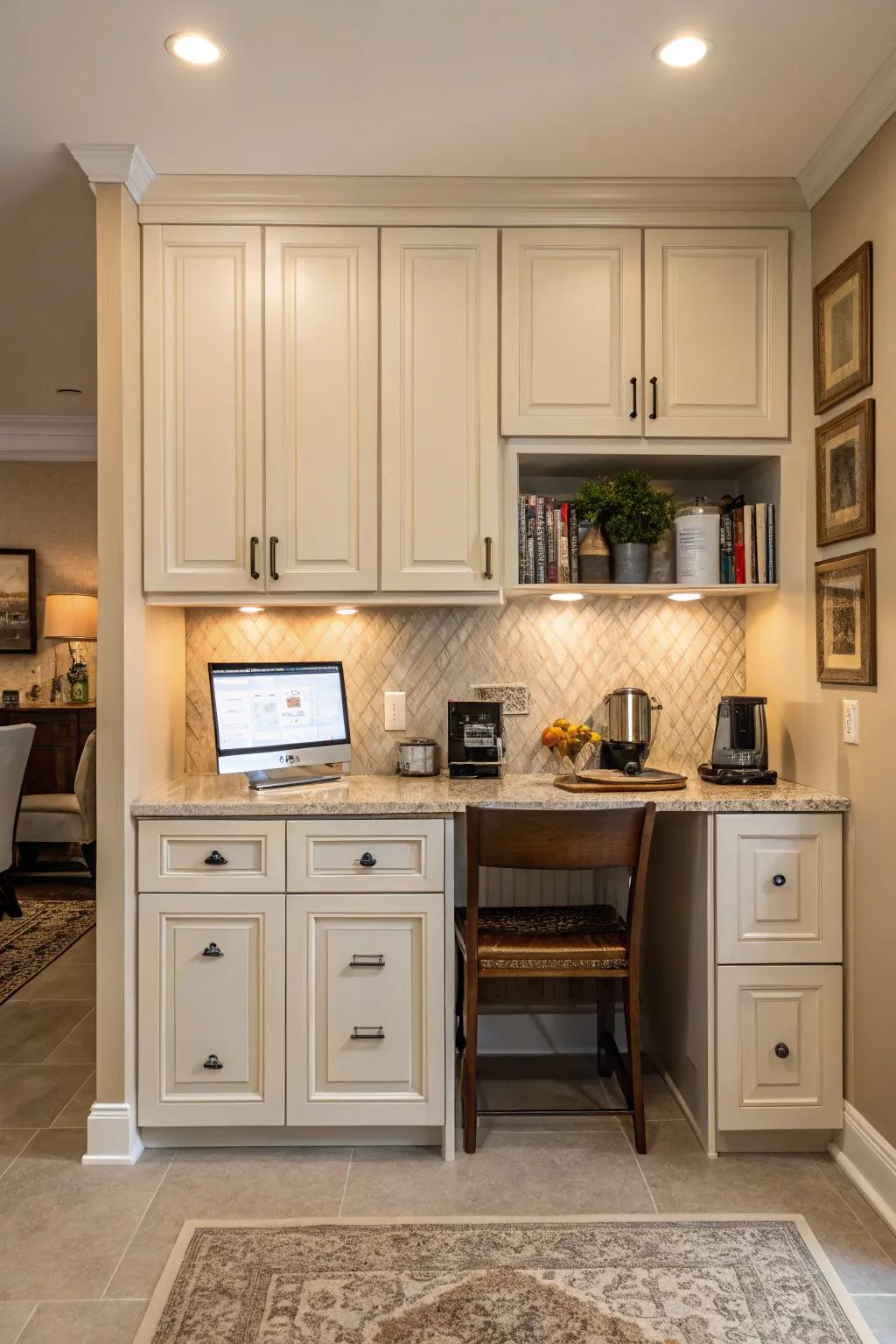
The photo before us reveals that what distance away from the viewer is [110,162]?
8.23ft

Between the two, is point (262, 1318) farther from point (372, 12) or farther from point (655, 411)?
point (372, 12)

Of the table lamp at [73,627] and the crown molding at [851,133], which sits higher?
the crown molding at [851,133]

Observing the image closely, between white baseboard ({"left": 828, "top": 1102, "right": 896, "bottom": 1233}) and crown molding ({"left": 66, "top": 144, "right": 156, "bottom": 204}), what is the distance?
3.07 m

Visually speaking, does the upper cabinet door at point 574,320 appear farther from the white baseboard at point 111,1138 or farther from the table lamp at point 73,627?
the table lamp at point 73,627

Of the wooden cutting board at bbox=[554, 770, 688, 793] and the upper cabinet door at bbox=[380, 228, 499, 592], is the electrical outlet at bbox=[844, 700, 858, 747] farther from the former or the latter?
the upper cabinet door at bbox=[380, 228, 499, 592]

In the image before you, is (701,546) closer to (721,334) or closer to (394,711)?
(721,334)

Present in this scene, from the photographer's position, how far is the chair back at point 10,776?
14.4 ft

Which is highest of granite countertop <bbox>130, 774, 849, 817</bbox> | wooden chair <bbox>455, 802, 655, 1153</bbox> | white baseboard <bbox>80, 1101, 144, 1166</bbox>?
granite countertop <bbox>130, 774, 849, 817</bbox>

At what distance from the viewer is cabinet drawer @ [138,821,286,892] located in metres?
2.50

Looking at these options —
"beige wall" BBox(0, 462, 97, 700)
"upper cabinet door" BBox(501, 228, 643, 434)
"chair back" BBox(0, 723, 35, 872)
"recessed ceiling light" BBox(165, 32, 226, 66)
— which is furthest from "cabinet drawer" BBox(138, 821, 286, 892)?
"beige wall" BBox(0, 462, 97, 700)

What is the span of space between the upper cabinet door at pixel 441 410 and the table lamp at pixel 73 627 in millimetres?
3800

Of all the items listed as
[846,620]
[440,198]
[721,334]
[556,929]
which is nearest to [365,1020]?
[556,929]

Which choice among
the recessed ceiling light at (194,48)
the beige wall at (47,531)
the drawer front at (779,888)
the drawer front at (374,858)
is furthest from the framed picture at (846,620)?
the beige wall at (47,531)

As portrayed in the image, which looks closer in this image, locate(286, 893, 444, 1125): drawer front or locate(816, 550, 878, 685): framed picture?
locate(816, 550, 878, 685): framed picture
